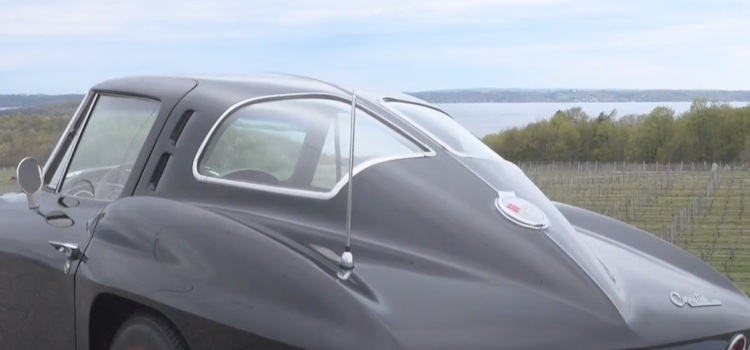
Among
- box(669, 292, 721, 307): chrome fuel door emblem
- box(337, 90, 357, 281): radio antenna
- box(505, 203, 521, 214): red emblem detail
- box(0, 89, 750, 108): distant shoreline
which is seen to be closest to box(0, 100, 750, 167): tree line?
box(0, 89, 750, 108): distant shoreline

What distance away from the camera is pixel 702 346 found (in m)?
2.54

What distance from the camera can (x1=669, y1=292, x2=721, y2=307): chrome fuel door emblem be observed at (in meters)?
2.67

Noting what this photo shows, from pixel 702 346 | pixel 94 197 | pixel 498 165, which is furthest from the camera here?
pixel 94 197

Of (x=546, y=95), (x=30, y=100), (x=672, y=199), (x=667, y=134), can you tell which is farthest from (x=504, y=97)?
(x=667, y=134)

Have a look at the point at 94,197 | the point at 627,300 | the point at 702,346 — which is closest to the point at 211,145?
the point at 94,197

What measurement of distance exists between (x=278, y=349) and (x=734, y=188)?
32.7 metres

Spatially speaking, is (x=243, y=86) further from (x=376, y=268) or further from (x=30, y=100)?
(x=30, y=100)

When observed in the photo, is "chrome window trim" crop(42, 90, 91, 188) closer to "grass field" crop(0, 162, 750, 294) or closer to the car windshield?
the car windshield

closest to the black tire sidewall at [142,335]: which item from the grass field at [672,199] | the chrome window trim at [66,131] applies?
the chrome window trim at [66,131]

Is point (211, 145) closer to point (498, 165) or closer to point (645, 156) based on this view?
point (498, 165)

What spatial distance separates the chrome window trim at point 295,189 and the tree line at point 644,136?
32199mm

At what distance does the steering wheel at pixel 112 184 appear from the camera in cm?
365

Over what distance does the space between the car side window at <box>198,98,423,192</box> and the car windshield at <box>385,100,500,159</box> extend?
155 millimetres

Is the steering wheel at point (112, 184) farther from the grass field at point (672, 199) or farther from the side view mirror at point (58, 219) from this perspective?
the grass field at point (672, 199)
